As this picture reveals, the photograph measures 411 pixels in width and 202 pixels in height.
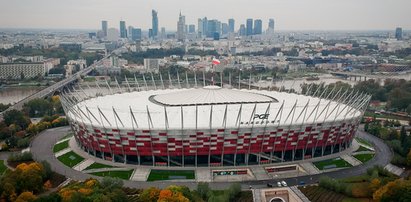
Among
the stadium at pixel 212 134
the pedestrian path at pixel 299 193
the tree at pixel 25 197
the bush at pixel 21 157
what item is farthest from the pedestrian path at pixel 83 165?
the pedestrian path at pixel 299 193

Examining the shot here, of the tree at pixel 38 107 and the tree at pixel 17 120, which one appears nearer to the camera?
the tree at pixel 17 120

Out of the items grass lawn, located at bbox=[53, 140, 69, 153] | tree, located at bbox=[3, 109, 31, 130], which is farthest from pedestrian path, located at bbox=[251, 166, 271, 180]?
tree, located at bbox=[3, 109, 31, 130]

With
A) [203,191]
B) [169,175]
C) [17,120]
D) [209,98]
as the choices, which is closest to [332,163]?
[209,98]

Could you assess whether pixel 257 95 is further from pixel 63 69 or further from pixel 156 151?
pixel 63 69

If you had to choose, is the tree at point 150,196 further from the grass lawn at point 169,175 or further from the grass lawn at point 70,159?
the grass lawn at point 70,159

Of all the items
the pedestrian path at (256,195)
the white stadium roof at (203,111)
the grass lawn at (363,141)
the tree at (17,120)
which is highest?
the white stadium roof at (203,111)

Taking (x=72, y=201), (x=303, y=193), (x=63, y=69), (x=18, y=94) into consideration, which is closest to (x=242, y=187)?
(x=303, y=193)
